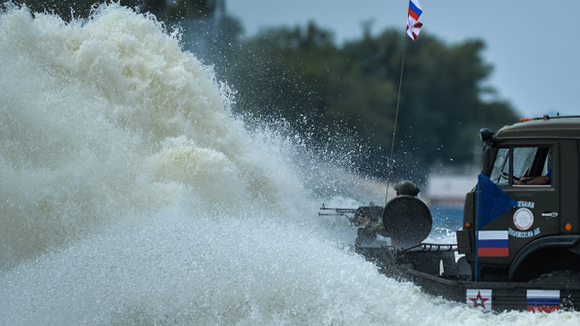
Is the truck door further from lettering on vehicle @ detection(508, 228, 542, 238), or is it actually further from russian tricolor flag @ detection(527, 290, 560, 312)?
russian tricolor flag @ detection(527, 290, 560, 312)

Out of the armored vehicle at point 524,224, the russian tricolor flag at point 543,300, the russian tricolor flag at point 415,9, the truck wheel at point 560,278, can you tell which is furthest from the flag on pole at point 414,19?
the russian tricolor flag at point 543,300

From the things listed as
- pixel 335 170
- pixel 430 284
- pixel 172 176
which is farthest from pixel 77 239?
pixel 335 170

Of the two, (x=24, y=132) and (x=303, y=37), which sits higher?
(x=303, y=37)

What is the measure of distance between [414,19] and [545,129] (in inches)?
148

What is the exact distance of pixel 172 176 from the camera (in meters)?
10.9

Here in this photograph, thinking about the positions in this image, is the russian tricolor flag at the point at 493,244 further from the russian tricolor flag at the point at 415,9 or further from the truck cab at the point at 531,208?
the russian tricolor flag at the point at 415,9

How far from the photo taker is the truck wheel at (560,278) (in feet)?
19.7

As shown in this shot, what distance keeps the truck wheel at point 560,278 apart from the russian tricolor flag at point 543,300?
177mm

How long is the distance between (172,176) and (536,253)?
258 inches

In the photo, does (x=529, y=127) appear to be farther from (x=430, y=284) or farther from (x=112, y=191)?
(x=112, y=191)

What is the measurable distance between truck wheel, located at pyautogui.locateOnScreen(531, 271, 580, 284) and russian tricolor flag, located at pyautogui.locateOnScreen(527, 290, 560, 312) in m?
0.18

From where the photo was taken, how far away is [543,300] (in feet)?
19.1

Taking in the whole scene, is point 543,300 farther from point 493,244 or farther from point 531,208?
point 531,208

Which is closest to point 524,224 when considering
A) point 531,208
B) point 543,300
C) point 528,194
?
point 531,208
